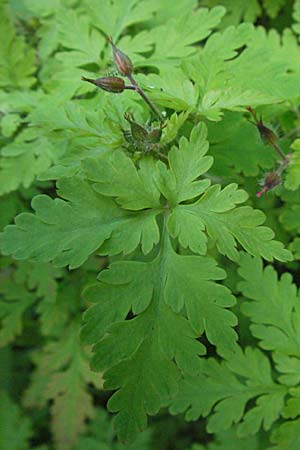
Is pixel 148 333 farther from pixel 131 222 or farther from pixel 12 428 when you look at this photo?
pixel 12 428

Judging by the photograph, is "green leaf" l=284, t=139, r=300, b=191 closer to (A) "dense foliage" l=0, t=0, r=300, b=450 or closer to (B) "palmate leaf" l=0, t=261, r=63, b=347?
(A) "dense foliage" l=0, t=0, r=300, b=450

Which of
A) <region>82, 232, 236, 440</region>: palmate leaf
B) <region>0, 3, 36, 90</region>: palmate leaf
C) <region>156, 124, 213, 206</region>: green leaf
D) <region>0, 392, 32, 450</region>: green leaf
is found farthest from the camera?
<region>0, 392, 32, 450</region>: green leaf

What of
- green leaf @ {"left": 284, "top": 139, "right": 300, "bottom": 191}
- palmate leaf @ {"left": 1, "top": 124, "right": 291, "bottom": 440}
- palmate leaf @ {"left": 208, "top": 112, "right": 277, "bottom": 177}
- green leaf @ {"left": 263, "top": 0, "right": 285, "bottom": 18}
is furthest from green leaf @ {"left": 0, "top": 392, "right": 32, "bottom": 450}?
green leaf @ {"left": 263, "top": 0, "right": 285, "bottom": 18}

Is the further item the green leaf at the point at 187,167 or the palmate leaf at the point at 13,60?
the palmate leaf at the point at 13,60

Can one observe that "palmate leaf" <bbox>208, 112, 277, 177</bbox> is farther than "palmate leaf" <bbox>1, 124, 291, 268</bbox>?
Yes

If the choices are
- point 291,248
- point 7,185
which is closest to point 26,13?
point 7,185

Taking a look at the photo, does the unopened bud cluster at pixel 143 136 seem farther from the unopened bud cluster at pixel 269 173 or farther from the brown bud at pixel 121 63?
the unopened bud cluster at pixel 269 173

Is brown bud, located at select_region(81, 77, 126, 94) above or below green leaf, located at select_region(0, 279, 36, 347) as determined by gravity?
above

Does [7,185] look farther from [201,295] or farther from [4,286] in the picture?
[201,295]

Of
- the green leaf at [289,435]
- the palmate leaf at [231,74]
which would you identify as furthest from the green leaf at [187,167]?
the green leaf at [289,435]
